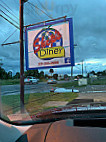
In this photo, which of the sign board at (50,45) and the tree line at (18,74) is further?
the sign board at (50,45)

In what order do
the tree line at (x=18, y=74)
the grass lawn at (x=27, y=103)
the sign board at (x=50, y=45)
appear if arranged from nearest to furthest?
the tree line at (x=18, y=74), the grass lawn at (x=27, y=103), the sign board at (x=50, y=45)

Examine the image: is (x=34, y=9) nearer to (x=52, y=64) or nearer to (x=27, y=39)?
(x=27, y=39)

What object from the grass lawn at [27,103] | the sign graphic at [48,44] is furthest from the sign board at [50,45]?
the grass lawn at [27,103]

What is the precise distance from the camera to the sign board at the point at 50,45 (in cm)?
631

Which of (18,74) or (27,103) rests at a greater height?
(18,74)

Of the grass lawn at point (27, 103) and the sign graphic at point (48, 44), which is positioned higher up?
the sign graphic at point (48, 44)

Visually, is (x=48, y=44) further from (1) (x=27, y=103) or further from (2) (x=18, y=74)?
(1) (x=27, y=103)

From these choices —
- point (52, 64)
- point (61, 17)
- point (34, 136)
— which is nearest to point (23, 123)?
point (34, 136)

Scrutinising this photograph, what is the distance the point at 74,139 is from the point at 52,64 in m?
5.04

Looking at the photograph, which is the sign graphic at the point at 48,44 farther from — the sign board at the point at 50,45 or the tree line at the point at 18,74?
the tree line at the point at 18,74

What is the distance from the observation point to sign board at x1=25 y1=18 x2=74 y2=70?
6.31 m

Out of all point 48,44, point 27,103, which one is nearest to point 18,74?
point 48,44

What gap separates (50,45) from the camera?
6.38 metres

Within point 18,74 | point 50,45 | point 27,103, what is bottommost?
point 27,103
